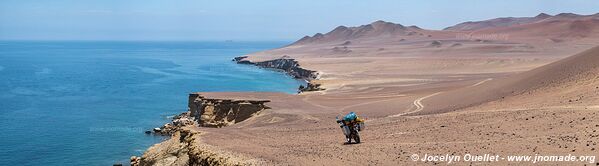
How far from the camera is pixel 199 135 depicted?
881 inches

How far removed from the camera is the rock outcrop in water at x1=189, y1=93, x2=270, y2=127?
3534 centimetres

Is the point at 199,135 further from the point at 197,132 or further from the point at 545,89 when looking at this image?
the point at 545,89

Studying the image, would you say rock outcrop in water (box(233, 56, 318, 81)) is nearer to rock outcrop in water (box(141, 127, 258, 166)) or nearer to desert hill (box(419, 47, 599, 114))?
desert hill (box(419, 47, 599, 114))

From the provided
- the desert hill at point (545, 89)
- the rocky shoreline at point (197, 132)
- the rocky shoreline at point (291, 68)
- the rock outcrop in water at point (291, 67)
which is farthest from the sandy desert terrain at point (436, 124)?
the rock outcrop in water at point (291, 67)

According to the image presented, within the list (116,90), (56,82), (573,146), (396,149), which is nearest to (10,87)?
(56,82)

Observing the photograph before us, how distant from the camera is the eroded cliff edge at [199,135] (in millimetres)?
18453

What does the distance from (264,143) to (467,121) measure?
7.05 metres

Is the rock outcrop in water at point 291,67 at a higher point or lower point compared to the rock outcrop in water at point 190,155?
lower

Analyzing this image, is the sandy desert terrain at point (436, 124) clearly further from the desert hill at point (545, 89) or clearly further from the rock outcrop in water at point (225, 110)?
the rock outcrop in water at point (225, 110)

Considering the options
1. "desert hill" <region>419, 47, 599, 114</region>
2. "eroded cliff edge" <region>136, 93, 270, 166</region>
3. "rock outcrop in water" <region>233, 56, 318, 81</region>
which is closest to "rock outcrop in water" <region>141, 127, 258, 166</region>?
"eroded cliff edge" <region>136, 93, 270, 166</region>

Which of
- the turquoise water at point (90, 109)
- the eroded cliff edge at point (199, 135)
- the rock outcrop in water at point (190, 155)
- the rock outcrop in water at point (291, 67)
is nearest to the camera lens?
the rock outcrop in water at point (190, 155)

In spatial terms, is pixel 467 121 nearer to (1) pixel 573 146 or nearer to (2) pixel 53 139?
(1) pixel 573 146

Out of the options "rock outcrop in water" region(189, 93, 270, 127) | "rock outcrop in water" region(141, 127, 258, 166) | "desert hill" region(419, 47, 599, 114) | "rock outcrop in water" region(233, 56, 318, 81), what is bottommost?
"rock outcrop in water" region(233, 56, 318, 81)

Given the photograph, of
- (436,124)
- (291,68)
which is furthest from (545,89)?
(291,68)
